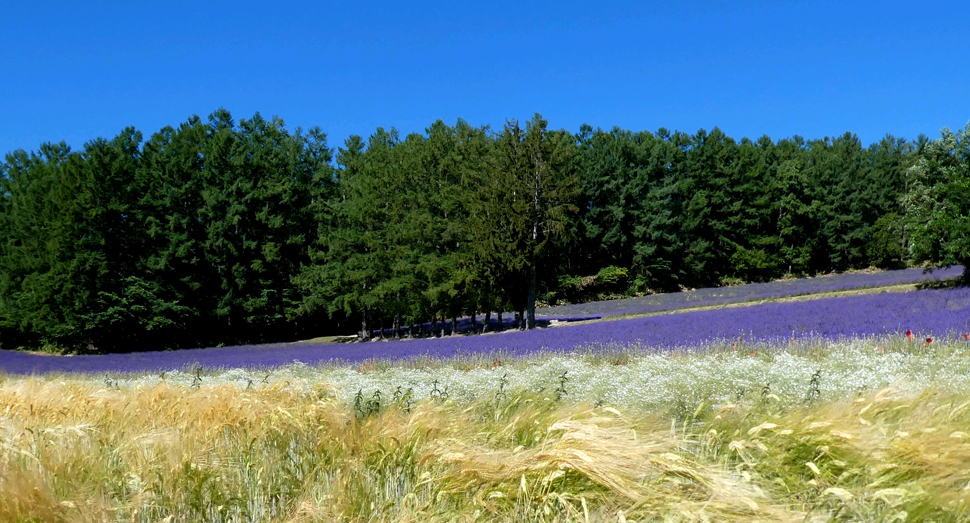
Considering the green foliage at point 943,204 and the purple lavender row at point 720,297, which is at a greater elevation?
the green foliage at point 943,204

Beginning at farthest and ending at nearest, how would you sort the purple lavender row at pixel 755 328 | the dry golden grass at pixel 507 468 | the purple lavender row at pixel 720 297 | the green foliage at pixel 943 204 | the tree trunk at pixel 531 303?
the purple lavender row at pixel 720 297 < the tree trunk at pixel 531 303 < the green foliage at pixel 943 204 < the purple lavender row at pixel 755 328 < the dry golden grass at pixel 507 468

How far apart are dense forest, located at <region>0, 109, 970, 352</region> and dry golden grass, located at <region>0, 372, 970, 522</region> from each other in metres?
23.6

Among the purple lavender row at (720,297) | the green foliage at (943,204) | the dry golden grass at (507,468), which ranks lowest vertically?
the dry golden grass at (507,468)

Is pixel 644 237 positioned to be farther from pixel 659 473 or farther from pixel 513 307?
pixel 659 473

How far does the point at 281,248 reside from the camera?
37.3 meters

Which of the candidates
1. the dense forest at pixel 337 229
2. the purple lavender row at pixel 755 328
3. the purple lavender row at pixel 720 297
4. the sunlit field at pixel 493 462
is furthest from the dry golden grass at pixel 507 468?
the purple lavender row at pixel 720 297

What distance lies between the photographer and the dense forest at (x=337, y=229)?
29.2 meters

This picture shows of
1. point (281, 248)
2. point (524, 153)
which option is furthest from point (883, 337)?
point (281, 248)

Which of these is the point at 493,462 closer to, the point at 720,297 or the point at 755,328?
the point at 755,328

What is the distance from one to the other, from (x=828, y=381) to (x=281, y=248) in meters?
35.0

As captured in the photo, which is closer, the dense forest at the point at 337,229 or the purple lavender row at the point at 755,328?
the purple lavender row at the point at 755,328

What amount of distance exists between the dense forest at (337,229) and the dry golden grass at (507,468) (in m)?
23.6

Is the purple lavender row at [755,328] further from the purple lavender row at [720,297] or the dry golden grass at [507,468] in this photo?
the purple lavender row at [720,297]

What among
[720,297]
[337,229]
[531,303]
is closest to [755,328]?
[531,303]
